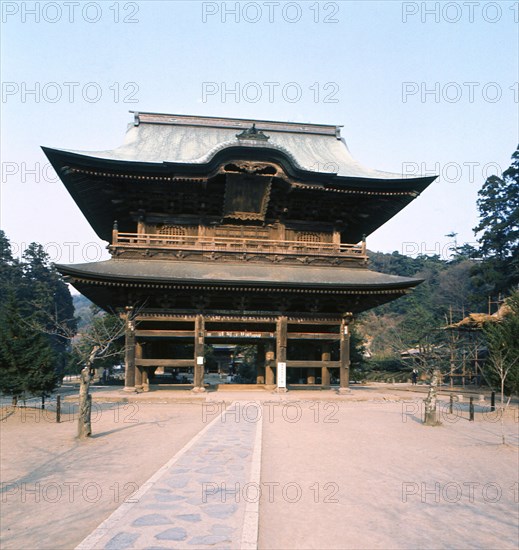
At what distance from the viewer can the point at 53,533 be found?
6496mm

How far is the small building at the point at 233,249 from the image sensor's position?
2020cm

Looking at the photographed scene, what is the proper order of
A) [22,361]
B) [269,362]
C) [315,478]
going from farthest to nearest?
[269,362] < [22,361] < [315,478]

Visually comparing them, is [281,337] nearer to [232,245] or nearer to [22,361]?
[232,245]

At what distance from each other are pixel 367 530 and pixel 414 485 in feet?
8.52

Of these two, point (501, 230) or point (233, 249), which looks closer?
point (233, 249)

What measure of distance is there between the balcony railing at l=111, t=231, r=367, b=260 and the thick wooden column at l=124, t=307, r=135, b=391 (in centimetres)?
331

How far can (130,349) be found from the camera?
66.3ft

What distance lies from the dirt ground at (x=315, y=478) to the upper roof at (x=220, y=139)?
14.1 m

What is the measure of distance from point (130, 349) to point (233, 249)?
641 cm

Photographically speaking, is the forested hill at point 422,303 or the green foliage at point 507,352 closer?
the green foliage at point 507,352

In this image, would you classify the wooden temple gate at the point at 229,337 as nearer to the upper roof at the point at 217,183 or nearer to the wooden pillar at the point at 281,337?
the wooden pillar at the point at 281,337

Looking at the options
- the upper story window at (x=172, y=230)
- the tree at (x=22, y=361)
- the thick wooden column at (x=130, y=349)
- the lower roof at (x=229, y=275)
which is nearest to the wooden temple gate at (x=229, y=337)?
the thick wooden column at (x=130, y=349)

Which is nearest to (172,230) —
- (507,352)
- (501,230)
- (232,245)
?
(232,245)

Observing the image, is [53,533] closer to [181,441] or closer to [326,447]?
[181,441]
